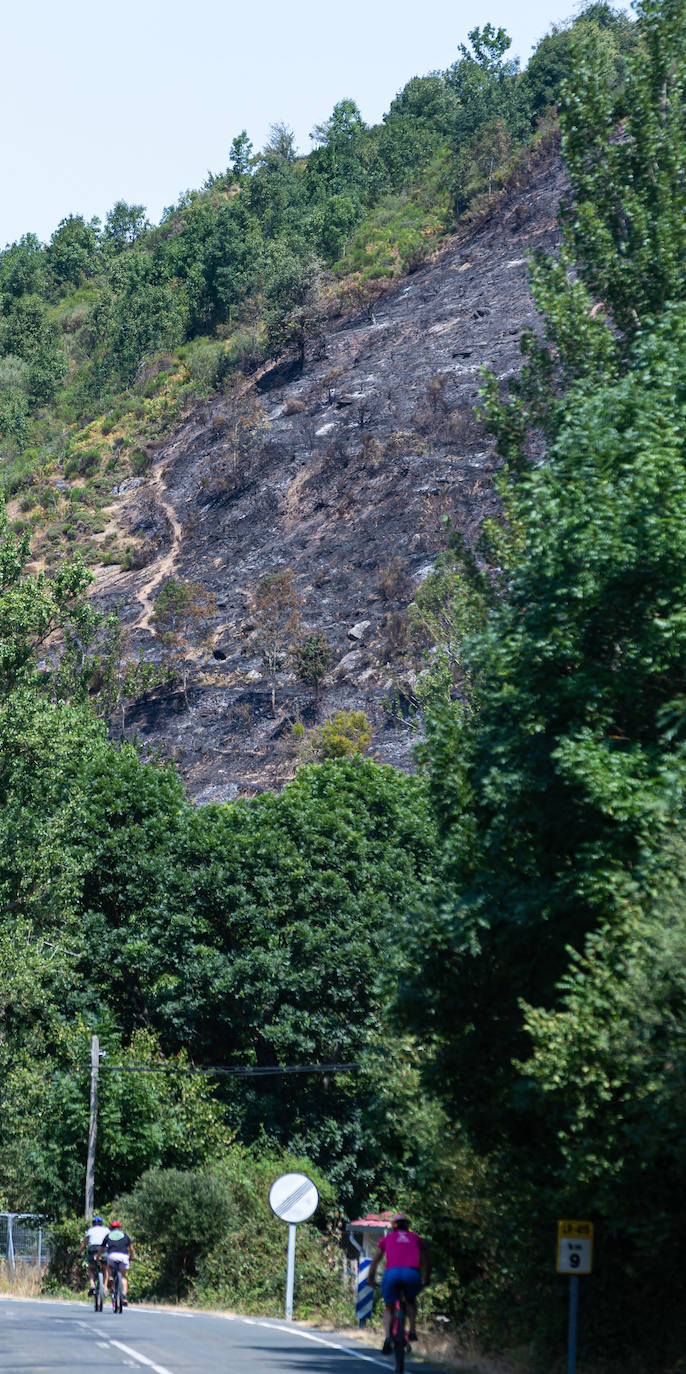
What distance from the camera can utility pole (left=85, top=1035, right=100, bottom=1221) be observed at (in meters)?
38.7

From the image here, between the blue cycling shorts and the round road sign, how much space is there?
7.62m

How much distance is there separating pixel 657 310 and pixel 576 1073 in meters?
13.0

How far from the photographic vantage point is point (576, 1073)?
14.2 m

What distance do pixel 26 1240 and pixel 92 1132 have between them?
3732 mm

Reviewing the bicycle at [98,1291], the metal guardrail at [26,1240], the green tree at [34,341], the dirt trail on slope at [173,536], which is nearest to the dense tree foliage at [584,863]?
the bicycle at [98,1291]

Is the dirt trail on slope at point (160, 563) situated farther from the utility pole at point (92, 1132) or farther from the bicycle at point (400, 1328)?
the bicycle at point (400, 1328)

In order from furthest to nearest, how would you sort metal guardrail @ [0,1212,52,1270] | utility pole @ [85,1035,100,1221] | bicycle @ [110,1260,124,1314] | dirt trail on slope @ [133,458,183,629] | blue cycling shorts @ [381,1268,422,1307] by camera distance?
dirt trail on slope @ [133,458,183,629] < metal guardrail @ [0,1212,52,1270] < utility pole @ [85,1035,100,1221] < bicycle @ [110,1260,124,1314] < blue cycling shorts @ [381,1268,422,1307]

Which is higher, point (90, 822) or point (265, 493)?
point (265, 493)

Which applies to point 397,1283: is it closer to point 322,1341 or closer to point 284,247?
point 322,1341

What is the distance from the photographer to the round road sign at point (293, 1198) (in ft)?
77.5

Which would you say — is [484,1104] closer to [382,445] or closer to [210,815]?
[210,815]

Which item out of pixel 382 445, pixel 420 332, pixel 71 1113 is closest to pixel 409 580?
pixel 382 445

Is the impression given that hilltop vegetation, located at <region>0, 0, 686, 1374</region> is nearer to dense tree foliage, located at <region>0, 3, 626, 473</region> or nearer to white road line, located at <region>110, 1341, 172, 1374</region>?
white road line, located at <region>110, 1341, 172, 1374</region>

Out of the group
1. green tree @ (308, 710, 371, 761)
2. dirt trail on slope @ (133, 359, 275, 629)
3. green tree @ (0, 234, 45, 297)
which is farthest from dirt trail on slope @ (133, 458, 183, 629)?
green tree @ (0, 234, 45, 297)
